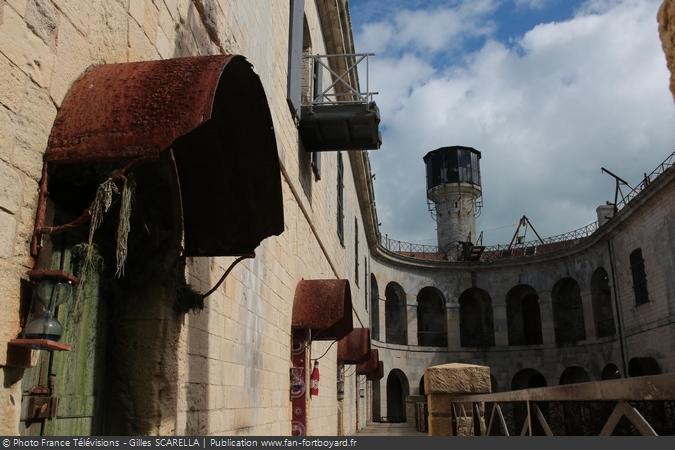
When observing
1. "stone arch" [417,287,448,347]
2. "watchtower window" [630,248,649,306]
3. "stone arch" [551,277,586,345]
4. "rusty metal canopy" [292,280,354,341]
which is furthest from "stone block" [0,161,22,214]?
"stone arch" [417,287,448,347]

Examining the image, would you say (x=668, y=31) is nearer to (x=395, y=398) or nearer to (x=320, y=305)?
(x=320, y=305)

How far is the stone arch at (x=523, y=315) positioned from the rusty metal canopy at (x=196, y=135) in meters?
28.3

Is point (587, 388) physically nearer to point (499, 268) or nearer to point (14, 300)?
point (14, 300)

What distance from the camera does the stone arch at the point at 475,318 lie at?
104 feet

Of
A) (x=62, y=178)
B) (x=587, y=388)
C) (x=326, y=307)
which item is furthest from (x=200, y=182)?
(x=326, y=307)

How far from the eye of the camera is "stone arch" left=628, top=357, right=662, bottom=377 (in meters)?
20.9

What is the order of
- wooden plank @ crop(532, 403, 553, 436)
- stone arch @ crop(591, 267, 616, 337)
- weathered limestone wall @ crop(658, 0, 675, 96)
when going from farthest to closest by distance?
stone arch @ crop(591, 267, 616, 337), wooden plank @ crop(532, 403, 553, 436), weathered limestone wall @ crop(658, 0, 675, 96)

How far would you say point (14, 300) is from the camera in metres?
2.56

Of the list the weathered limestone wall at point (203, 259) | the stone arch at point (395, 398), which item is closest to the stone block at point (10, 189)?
the weathered limestone wall at point (203, 259)

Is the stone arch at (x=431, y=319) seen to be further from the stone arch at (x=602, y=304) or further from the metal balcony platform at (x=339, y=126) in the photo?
the metal balcony platform at (x=339, y=126)

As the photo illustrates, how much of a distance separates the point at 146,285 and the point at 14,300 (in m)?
1.31

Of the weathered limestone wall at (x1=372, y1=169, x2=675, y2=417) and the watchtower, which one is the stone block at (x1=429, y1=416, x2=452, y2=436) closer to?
the weathered limestone wall at (x1=372, y1=169, x2=675, y2=417)

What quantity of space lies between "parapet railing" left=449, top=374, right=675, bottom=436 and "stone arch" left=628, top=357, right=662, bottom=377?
1644 centimetres

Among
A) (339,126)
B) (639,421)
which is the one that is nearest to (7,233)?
(639,421)
